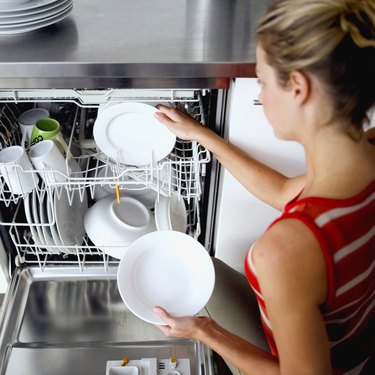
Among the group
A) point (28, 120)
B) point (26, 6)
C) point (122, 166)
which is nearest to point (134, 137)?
point (122, 166)

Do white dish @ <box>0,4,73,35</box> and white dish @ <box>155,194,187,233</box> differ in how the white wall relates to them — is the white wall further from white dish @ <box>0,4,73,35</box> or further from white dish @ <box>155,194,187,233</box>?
white dish @ <box>0,4,73,35</box>

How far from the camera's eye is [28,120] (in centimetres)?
140

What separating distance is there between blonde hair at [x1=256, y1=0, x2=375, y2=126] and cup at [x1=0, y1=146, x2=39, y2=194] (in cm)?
70

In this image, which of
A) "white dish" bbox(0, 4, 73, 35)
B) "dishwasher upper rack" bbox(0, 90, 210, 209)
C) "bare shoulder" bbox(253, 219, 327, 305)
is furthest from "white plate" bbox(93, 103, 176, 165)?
"bare shoulder" bbox(253, 219, 327, 305)

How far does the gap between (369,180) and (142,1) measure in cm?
79

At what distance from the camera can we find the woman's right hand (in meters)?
1.25

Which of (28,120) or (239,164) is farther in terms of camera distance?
(28,120)

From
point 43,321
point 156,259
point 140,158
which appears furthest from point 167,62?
point 43,321

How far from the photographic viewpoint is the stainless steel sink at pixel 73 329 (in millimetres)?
1420

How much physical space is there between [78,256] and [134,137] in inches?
15.5

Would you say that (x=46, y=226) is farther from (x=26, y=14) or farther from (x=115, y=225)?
(x=26, y=14)

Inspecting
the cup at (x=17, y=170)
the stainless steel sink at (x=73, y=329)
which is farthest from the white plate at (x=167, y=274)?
the cup at (x=17, y=170)

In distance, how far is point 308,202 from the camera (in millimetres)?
903

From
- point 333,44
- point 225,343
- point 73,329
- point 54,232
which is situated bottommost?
point 73,329
